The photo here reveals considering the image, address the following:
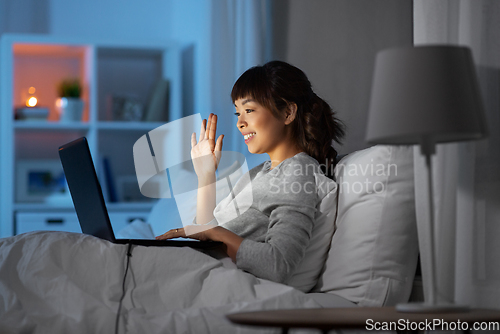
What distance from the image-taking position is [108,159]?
325cm

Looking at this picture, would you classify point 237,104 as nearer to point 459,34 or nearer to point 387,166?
point 387,166

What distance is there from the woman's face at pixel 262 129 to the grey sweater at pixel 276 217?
0.08m

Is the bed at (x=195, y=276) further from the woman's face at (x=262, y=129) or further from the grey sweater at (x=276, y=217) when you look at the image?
the woman's face at (x=262, y=129)

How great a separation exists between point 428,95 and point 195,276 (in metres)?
0.63

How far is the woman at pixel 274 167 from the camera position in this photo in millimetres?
1256

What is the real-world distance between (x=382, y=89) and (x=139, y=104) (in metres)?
2.58

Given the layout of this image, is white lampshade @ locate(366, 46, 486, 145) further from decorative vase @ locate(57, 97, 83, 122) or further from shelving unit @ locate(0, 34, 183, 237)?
decorative vase @ locate(57, 97, 83, 122)

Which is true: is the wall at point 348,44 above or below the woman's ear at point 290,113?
above

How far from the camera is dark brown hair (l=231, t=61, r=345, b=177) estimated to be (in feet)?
4.98

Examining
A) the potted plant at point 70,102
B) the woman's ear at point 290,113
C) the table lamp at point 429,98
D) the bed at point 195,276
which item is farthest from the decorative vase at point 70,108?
the table lamp at point 429,98

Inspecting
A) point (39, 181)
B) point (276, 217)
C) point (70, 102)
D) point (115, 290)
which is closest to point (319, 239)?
point (276, 217)

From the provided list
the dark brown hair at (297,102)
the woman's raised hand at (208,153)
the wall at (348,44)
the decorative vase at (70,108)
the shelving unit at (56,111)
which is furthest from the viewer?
the decorative vase at (70,108)

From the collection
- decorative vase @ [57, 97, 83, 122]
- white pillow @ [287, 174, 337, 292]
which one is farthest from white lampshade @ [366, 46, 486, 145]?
decorative vase @ [57, 97, 83, 122]

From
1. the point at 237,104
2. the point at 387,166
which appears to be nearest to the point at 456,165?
the point at 387,166
